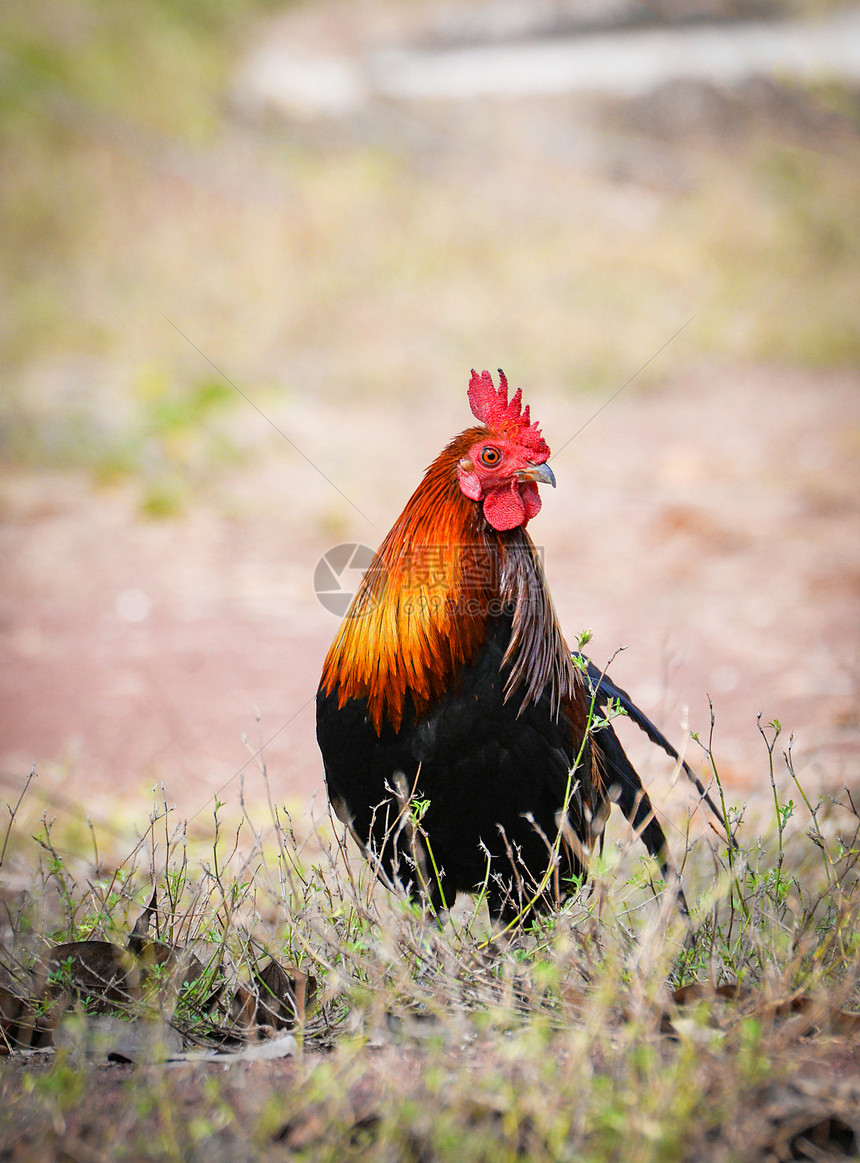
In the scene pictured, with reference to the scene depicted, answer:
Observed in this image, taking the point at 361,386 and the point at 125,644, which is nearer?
the point at 125,644

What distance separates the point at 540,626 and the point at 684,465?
7.79m

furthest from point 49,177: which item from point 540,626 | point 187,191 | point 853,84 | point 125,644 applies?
point 540,626

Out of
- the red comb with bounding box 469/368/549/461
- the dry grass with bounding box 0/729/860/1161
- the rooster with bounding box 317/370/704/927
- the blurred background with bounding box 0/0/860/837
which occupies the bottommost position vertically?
the dry grass with bounding box 0/729/860/1161

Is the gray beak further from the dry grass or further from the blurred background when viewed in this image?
the blurred background

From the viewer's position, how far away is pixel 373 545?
864cm

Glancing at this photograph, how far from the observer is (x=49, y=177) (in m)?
14.6

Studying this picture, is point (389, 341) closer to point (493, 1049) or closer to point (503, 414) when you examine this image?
point (503, 414)

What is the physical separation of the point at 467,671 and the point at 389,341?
10.9 metres

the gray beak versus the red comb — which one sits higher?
the red comb

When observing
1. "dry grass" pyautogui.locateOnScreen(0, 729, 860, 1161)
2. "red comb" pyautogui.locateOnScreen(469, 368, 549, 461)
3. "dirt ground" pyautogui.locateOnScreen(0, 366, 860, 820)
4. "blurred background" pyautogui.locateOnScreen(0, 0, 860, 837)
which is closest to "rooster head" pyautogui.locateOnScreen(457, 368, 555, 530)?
"red comb" pyautogui.locateOnScreen(469, 368, 549, 461)

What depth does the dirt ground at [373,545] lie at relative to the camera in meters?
5.35

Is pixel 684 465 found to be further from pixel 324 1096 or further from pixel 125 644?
pixel 324 1096

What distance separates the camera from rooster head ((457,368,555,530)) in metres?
2.68

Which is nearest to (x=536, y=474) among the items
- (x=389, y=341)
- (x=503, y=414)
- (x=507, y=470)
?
(x=507, y=470)
